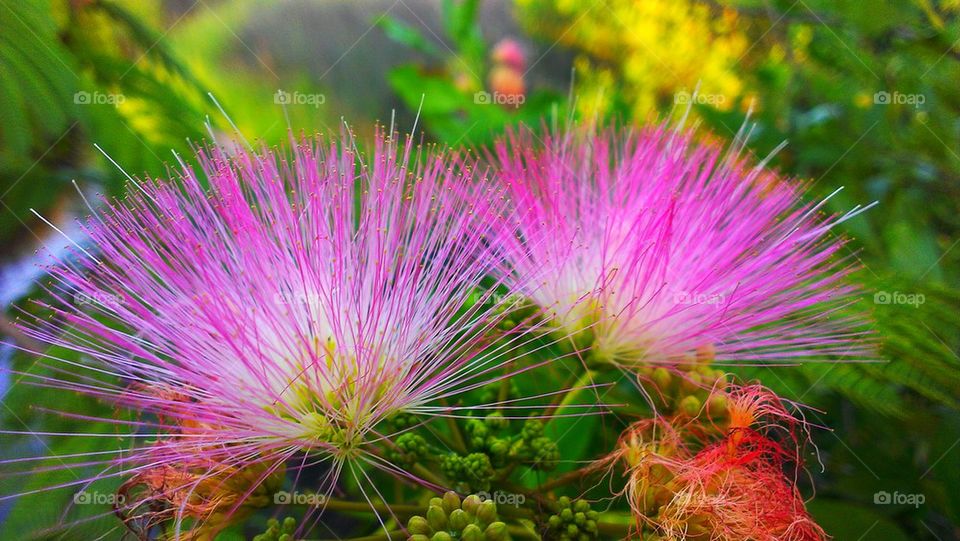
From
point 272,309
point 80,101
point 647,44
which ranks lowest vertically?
point 272,309

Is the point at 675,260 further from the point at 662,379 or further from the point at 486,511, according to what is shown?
the point at 486,511

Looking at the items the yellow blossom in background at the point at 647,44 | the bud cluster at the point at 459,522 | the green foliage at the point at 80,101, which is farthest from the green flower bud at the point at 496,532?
the yellow blossom in background at the point at 647,44

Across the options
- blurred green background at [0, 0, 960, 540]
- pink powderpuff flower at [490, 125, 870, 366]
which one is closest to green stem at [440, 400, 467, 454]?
pink powderpuff flower at [490, 125, 870, 366]

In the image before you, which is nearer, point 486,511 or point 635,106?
point 486,511

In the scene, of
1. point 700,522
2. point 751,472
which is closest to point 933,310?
point 751,472

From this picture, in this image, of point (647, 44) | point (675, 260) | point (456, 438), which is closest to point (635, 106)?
point (647, 44)

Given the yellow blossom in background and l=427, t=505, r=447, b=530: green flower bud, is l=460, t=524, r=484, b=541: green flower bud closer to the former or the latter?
l=427, t=505, r=447, b=530: green flower bud

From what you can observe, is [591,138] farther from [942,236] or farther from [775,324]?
[942,236]
